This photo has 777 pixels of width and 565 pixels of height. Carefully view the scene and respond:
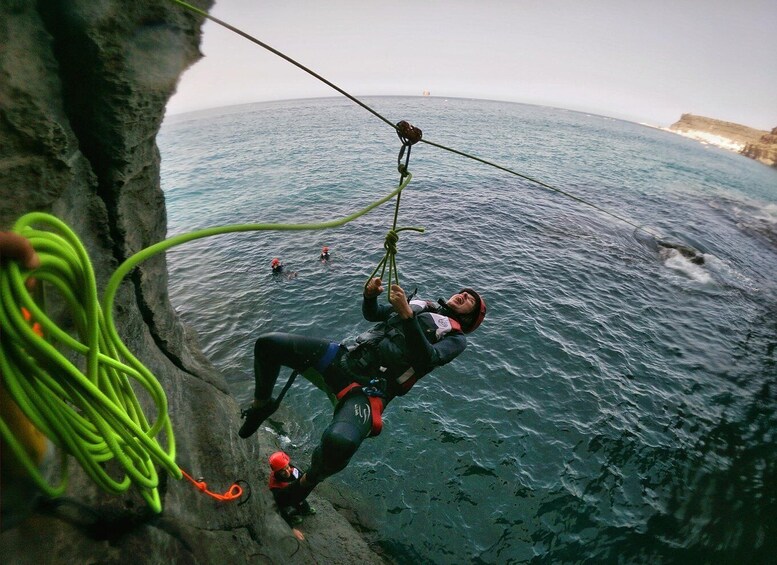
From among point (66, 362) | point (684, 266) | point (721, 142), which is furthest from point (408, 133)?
point (721, 142)

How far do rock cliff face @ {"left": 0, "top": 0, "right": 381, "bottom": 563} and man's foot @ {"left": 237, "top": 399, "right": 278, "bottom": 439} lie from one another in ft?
1.25

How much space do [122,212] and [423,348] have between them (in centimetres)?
380

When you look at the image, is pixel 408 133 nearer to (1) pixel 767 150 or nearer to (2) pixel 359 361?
(2) pixel 359 361

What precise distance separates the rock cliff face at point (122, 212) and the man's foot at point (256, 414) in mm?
381

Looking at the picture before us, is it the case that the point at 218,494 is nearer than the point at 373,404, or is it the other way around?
the point at 218,494

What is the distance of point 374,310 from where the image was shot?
17.9ft

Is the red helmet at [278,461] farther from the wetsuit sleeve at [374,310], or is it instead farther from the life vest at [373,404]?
the wetsuit sleeve at [374,310]

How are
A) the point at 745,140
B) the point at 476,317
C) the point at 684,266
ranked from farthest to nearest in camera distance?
the point at 745,140 → the point at 684,266 → the point at 476,317

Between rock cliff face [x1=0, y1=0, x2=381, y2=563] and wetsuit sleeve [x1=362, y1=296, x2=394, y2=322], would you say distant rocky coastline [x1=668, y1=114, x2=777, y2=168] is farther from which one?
rock cliff face [x1=0, y1=0, x2=381, y2=563]

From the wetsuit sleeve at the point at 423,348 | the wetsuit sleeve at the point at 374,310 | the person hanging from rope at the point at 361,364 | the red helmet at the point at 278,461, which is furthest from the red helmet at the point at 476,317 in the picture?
the red helmet at the point at 278,461

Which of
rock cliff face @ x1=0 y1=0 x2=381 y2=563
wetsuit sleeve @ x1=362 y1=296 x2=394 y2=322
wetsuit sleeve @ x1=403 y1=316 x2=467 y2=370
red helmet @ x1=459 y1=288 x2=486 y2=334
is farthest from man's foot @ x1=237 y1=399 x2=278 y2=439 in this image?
red helmet @ x1=459 y1=288 x2=486 y2=334

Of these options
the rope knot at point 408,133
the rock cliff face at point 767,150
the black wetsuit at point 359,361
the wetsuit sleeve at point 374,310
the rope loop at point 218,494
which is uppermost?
the rock cliff face at point 767,150

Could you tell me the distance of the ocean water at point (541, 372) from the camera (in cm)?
694

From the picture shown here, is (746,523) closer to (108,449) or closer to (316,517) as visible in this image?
(316,517)
